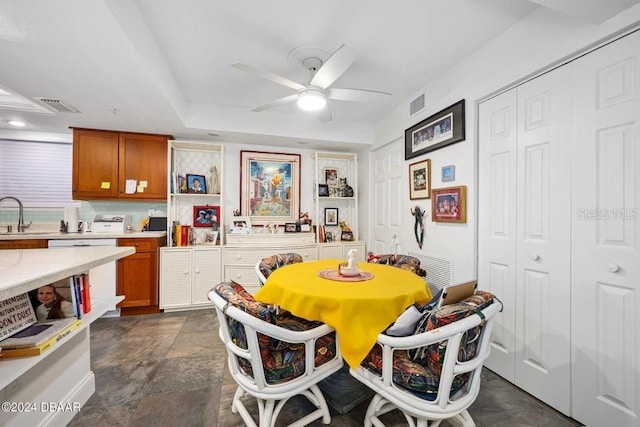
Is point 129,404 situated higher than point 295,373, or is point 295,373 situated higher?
point 295,373

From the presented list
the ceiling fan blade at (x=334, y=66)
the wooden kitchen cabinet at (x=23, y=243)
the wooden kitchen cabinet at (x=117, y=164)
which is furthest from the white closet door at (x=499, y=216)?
the wooden kitchen cabinet at (x=23, y=243)

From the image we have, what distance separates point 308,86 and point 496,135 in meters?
1.59

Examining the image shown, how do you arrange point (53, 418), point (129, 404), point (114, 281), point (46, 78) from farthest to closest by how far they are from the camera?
point (114, 281)
point (46, 78)
point (129, 404)
point (53, 418)

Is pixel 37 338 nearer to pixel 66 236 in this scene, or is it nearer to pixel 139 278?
pixel 139 278

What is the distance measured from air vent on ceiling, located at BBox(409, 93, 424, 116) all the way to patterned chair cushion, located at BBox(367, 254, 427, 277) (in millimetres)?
1648

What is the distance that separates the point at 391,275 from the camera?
2064 mm

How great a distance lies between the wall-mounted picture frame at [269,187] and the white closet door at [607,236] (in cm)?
333

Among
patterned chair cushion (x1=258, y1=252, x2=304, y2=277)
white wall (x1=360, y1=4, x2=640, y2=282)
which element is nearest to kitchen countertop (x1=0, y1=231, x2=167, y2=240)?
patterned chair cushion (x1=258, y1=252, x2=304, y2=277)

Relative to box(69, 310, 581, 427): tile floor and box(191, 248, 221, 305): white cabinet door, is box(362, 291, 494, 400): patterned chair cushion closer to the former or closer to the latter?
box(69, 310, 581, 427): tile floor

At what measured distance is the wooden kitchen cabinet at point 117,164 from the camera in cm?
342

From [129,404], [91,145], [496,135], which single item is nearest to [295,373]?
[129,404]

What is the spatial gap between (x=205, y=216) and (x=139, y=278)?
44.9 inches

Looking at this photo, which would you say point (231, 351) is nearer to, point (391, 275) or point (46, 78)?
point (391, 275)

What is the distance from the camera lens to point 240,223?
3.97m
